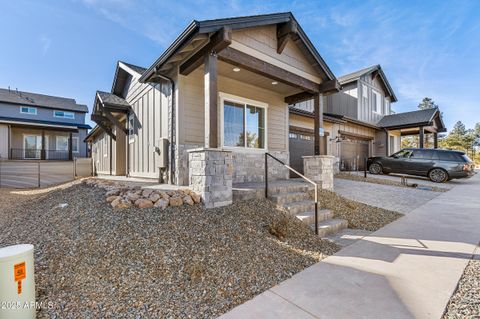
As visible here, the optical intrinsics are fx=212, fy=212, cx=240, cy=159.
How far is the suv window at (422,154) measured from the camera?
36.4 feet

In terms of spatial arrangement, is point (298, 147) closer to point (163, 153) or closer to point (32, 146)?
point (163, 153)

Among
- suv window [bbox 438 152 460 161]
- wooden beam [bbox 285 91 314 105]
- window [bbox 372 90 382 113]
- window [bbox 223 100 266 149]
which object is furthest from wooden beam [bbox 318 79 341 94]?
window [bbox 372 90 382 113]

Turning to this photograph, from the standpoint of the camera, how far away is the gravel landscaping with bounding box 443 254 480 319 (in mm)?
2213

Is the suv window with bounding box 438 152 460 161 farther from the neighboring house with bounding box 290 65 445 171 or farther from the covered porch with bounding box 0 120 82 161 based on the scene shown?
the covered porch with bounding box 0 120 82 161

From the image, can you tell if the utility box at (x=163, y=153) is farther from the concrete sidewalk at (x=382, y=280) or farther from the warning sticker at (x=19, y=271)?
the concrete sidewalk at (x=382, y=280)

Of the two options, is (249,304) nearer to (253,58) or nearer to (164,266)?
(164,266)

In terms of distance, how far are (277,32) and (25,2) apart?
29.6ft

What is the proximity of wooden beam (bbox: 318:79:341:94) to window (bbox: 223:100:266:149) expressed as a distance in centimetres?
208

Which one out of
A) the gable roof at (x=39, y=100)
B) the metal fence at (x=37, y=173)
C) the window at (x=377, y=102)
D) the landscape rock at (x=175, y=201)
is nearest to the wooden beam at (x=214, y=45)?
the landscape rock at (x=175, y=201)

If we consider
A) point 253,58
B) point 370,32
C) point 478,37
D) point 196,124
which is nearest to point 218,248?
point 196,124

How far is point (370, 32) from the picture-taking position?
11234 mm

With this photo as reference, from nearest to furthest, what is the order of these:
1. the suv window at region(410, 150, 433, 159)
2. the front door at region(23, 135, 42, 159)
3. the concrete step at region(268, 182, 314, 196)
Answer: the concrete step at region(268, 182, 314, 196), the suv window at region(410, 150, 433, 159), the front door at region(23, 135, 42, 159)

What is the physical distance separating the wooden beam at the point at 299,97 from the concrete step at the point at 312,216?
4283 millimetres

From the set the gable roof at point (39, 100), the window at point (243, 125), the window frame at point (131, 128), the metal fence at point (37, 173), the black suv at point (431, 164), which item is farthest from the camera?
the gable roof at point (39, 100)
